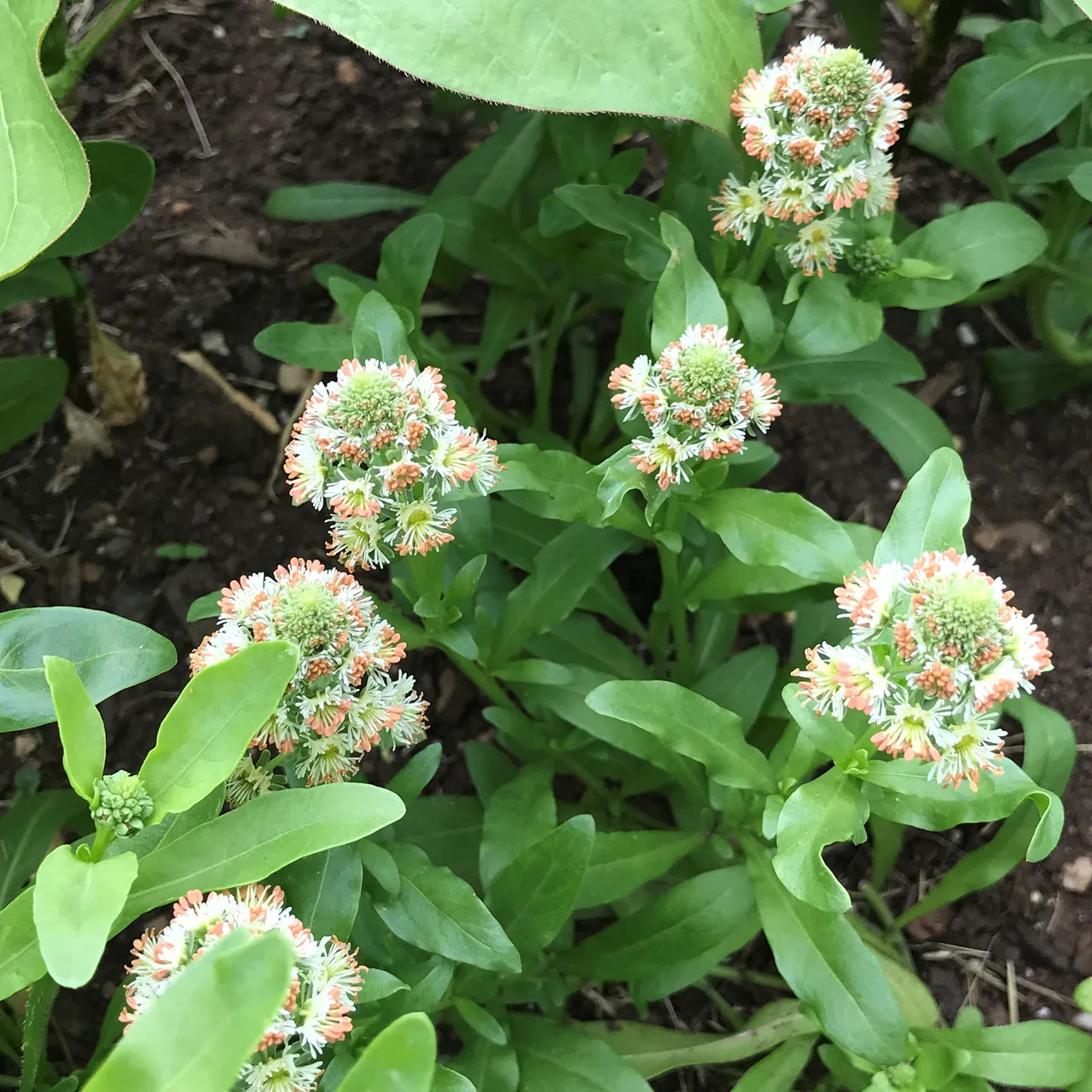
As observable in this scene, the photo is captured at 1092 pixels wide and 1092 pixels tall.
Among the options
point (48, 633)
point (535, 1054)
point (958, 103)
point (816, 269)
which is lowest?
point (535, 1054)

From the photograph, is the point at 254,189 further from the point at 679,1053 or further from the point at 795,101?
the point at 679,1053

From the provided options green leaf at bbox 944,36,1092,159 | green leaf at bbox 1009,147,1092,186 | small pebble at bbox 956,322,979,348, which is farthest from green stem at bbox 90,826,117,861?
small pebble at bbox 956,322,979,348

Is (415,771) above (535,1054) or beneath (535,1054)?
above

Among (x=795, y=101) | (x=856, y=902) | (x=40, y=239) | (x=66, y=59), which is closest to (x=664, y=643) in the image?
(x=856, y=902)

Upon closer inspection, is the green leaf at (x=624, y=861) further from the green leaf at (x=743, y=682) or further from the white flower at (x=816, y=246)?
the white flower at (x=816, y=246)

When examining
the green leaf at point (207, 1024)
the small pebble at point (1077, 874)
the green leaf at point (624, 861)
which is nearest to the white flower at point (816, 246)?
the green leaf at point (624, 861)

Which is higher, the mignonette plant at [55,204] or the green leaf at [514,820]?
the mignonette plant at [55,204]
